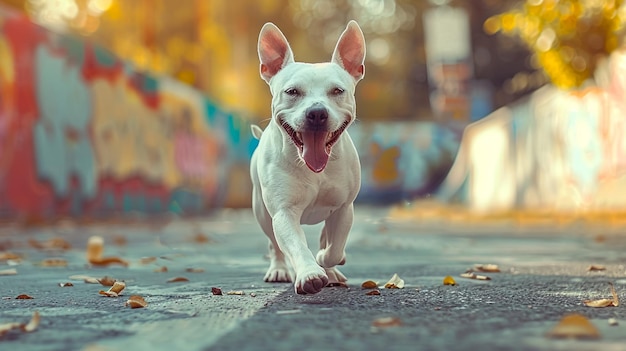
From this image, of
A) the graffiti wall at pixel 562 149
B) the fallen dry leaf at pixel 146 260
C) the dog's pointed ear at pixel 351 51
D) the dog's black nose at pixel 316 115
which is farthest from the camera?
the graffiti wall at pixel 562 149

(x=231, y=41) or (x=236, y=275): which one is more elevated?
(x=231, y=41)

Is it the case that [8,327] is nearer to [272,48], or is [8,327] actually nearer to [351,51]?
[272,48]

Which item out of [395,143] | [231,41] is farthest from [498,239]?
[395,143]

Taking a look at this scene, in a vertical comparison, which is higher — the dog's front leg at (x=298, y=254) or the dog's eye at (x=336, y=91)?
the dog's eye at (x=336, y=91)

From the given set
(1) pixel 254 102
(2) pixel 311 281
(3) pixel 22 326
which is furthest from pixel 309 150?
(1) pixel 254 102

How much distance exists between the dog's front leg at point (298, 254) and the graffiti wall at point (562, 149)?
1188 centimetres

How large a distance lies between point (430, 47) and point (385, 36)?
10756 mm

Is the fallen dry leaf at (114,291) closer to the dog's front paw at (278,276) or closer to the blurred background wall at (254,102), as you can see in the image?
the dog's front paw at (278,276)

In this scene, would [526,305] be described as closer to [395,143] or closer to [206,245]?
[206,245]

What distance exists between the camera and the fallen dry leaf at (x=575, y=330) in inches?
116

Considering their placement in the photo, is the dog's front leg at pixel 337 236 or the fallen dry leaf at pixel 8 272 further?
the fallen dry leaf at pixel 8 272

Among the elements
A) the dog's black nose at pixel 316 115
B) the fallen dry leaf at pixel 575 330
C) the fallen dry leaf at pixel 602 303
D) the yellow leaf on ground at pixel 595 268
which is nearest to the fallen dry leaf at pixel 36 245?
the dog's black nose at pixel 316 115

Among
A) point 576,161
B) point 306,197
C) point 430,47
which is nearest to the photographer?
point 306,197

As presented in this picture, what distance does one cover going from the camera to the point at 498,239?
32.8ft
